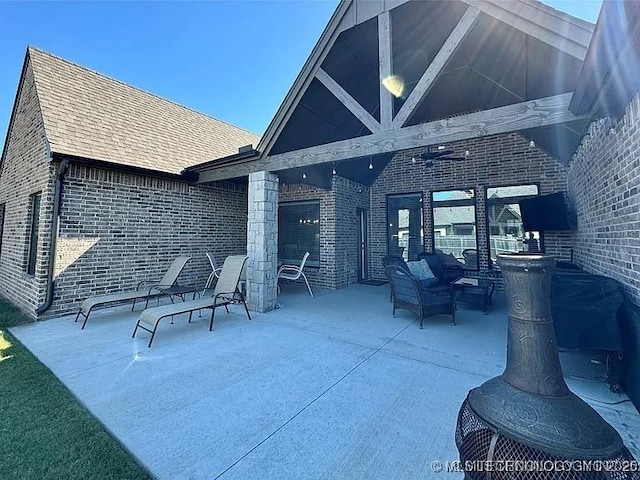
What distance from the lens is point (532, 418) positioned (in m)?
1.35

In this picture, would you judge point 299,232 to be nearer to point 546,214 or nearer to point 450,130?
point 450,130

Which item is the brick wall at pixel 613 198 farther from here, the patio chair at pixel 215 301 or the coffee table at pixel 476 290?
the patio chair at pixel 215 301

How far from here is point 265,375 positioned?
3143 millimetres

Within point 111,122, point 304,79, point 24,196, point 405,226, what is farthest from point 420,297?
point 24,196

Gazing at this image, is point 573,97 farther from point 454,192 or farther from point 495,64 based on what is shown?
point 454,192

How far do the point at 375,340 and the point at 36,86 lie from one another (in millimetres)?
8772

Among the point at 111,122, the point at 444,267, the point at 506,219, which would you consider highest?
the point at 111,122

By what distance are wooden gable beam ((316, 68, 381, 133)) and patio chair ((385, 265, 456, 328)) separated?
2.44 m

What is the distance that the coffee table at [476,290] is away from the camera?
214 inches

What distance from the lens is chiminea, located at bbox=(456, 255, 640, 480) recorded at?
1.21 meters

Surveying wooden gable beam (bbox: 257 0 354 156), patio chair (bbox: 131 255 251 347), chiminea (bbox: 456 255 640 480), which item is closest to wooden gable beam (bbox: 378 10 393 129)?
wooden gable beam (bbox: 257 0 354 156)

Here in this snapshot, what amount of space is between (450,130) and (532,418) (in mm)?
3344

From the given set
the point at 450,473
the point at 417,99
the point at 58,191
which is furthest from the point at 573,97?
the point at 58,191

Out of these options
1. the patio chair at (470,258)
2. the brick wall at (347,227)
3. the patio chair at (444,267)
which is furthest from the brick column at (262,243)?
the patio chair at (470,258)
